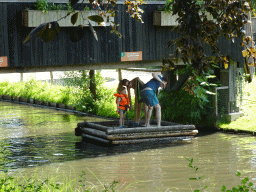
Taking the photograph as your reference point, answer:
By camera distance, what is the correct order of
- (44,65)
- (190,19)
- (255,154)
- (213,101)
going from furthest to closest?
(213,101), (44,65), (255,154), (190,19)

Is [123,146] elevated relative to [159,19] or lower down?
lower down

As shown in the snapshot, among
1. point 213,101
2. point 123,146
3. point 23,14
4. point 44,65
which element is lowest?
point 123,146

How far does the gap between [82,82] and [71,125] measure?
341 centimetres

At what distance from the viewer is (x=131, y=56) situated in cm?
1457

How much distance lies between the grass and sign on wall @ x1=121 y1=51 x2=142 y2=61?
409cm

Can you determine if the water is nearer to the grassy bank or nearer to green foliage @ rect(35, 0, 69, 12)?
the grassy bank

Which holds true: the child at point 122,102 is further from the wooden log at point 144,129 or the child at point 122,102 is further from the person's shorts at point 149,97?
the wooden log at point 144,129

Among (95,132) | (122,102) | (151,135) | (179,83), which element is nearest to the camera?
(151,135)

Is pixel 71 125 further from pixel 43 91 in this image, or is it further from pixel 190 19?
pixel 190 19

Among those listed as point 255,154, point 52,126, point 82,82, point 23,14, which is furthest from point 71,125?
point 255,154

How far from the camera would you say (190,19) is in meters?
3.72

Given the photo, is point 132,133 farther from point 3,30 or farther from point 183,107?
point 3,30

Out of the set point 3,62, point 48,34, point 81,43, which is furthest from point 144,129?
point 48,34

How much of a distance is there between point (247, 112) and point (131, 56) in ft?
17.6
